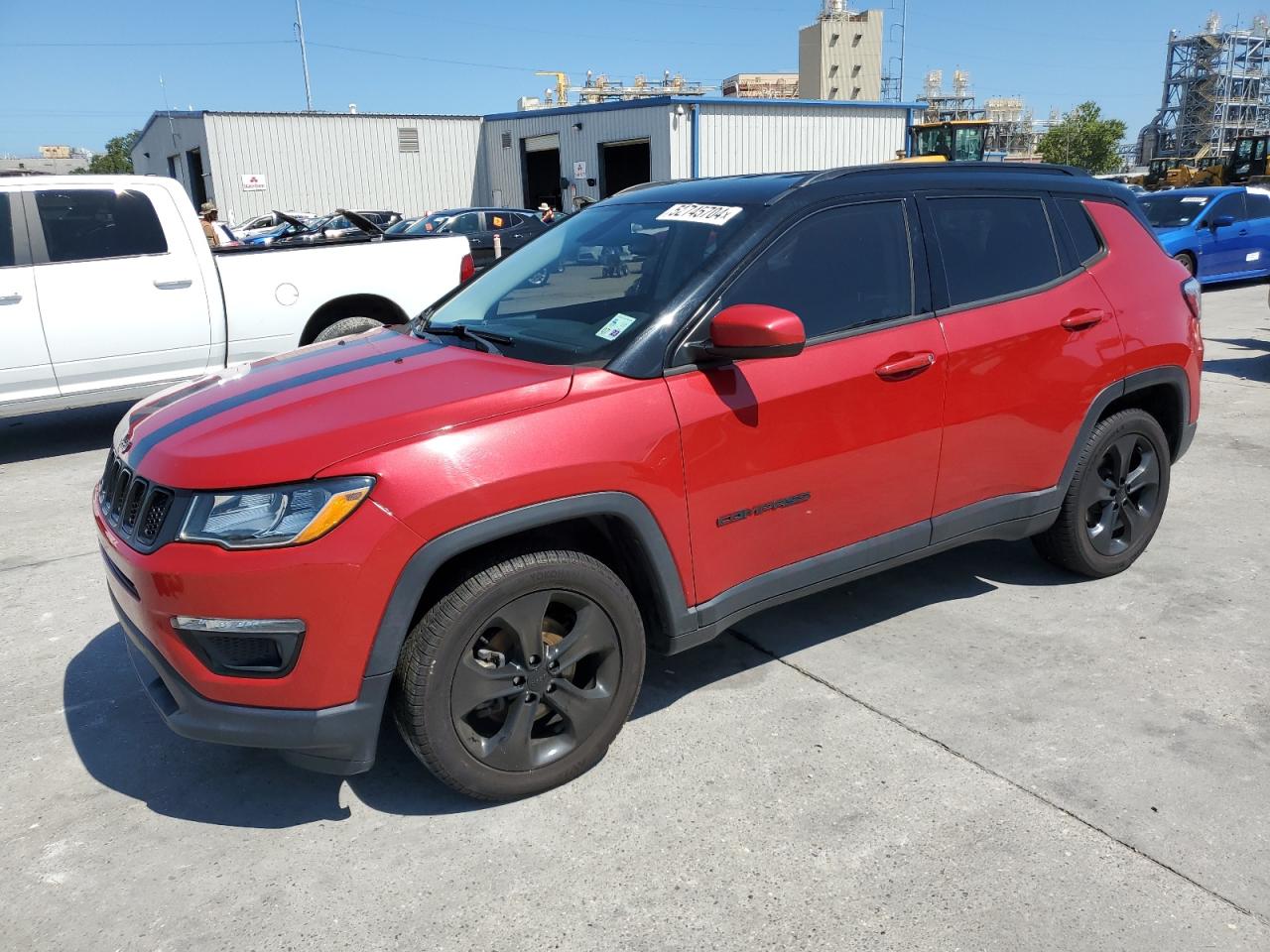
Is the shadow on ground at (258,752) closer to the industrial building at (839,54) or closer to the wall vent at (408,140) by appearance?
the wall vent at (408,140)

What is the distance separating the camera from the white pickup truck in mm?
6625

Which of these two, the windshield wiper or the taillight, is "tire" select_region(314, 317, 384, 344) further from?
the taillight

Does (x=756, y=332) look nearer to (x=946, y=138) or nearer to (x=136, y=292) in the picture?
(x=136, y=292)

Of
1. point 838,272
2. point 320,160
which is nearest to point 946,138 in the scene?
point 320,160

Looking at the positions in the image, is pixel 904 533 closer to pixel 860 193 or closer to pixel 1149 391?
pixel 860 193

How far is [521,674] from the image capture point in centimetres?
283

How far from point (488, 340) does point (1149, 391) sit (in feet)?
9.96

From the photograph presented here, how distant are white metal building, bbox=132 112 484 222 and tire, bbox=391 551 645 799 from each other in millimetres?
34070

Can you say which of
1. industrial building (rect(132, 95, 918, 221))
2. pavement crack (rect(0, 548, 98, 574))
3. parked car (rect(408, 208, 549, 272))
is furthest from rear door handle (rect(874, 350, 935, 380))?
industrial building (rect(132, 95, 918, 221))

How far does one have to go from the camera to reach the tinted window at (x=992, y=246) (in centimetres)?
368

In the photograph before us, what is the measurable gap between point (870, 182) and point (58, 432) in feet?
23.7

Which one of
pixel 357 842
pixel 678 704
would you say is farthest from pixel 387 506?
pixel 678 704

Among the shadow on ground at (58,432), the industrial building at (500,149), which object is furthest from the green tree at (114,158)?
the shadow on ground at (58,432)

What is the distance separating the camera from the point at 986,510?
12.6 ft
